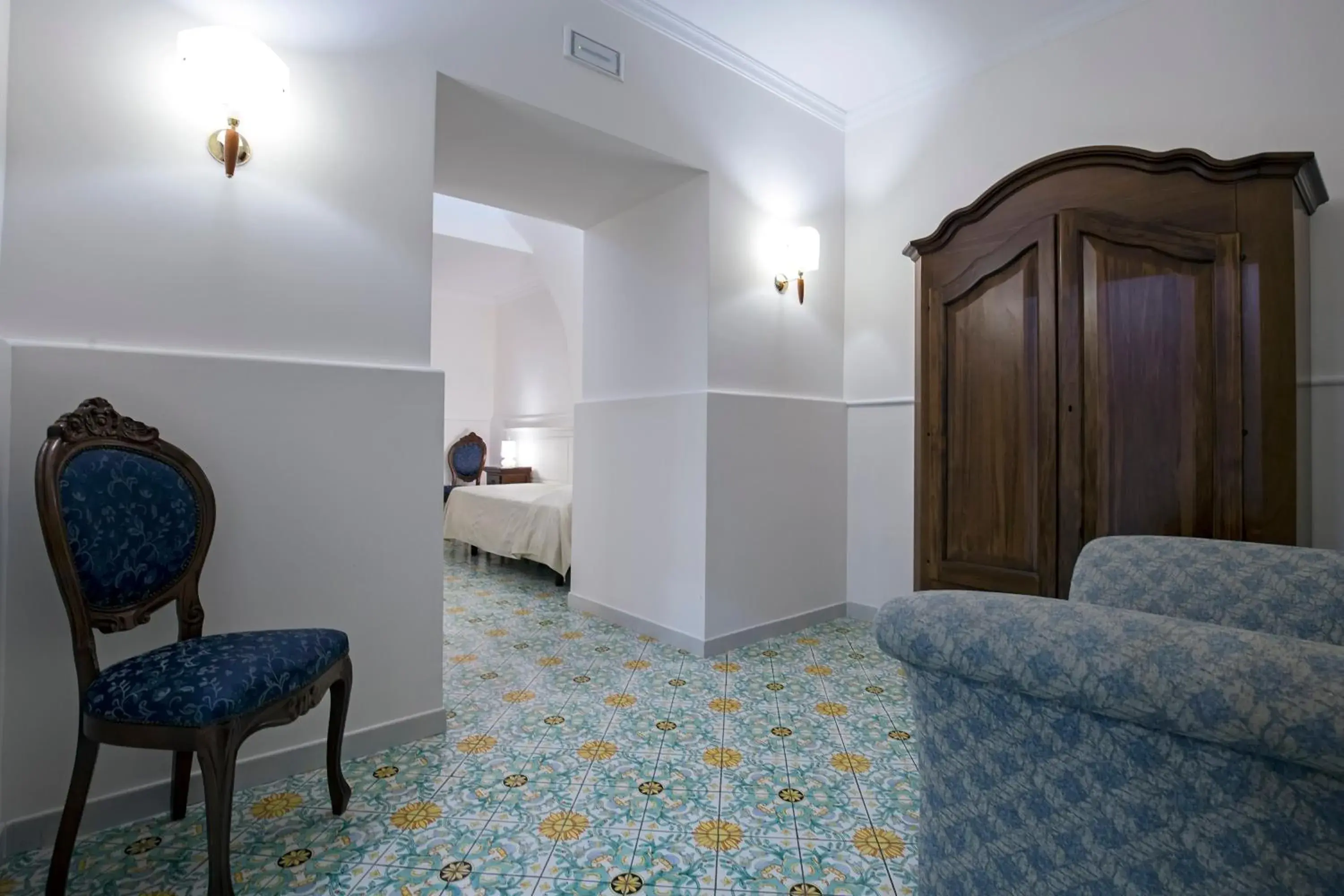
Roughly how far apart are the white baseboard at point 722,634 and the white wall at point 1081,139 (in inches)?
5.3

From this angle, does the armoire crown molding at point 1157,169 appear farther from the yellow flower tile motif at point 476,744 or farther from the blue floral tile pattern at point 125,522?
the blue floral tile pattern at point 125,522

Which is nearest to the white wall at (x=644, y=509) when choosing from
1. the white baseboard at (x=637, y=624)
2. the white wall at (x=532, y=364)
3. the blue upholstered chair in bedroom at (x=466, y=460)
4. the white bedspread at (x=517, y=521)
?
the white baseboard at (x=637, y=624)

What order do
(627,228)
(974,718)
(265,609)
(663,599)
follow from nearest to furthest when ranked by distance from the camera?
(974,718) → (265,609) → (663,599) → (627,228)

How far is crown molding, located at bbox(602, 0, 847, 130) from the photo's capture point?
8.93 ft

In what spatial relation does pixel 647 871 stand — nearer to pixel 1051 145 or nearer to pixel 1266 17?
pixel 1051 145

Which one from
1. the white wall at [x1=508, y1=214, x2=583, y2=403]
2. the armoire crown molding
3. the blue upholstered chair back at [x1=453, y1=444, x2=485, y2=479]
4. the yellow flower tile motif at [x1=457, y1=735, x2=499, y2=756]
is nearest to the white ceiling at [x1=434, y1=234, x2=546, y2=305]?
the white wall at [x1=508, y1=214, x2=583, y2=403]

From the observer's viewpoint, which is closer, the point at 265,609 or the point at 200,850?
the point at 200,850

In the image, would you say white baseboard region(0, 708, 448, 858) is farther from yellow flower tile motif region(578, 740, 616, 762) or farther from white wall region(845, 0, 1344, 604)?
white wall region(845, 0, 1344, 604)

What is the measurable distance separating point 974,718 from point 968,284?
75.4 inches

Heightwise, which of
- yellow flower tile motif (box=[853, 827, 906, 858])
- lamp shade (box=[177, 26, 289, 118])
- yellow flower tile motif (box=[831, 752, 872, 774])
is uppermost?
lamp shade (box=[177, 26, 289, 118])

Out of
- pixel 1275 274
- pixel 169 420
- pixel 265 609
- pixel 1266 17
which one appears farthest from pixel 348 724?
pixel 1266 17

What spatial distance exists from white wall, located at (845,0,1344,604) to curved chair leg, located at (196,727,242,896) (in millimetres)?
2970

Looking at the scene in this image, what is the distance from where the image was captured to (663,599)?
321 centimetres

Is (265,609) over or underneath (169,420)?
underneath
